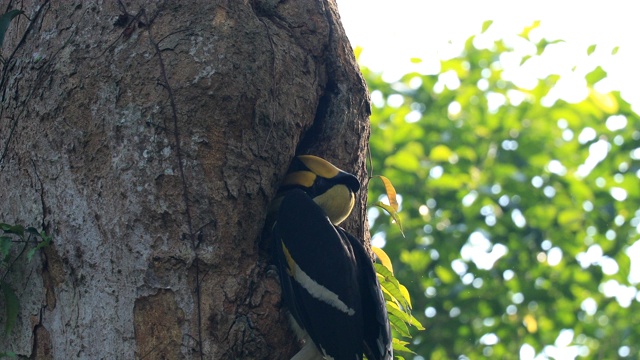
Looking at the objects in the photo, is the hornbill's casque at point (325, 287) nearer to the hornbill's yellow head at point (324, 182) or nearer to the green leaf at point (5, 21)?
the hornbill's yellow head at point (324, 182)

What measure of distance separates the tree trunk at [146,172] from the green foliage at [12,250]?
0.10 feet

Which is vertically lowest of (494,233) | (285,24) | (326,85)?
(494,233)

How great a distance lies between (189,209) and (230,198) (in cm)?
13

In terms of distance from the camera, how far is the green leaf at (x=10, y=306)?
85.7 inches

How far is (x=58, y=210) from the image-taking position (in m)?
2.28

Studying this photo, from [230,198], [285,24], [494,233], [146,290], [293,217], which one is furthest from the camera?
[494,233]

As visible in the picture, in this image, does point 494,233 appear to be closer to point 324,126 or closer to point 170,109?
point 324,126

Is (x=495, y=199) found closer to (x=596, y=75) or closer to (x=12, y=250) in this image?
(x=596, y=75)

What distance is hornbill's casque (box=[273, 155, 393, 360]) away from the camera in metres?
2.35

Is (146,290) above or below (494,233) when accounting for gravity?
above

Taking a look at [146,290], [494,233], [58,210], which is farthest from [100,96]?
[494,233]

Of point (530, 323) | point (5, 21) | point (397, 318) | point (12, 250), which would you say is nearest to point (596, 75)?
point (530, 323)

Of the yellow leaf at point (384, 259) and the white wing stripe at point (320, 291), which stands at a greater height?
the white wing stripe at point (320, 291)

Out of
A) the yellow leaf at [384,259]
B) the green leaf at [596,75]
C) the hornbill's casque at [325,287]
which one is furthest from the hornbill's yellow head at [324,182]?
the green leaf at [596,75]
